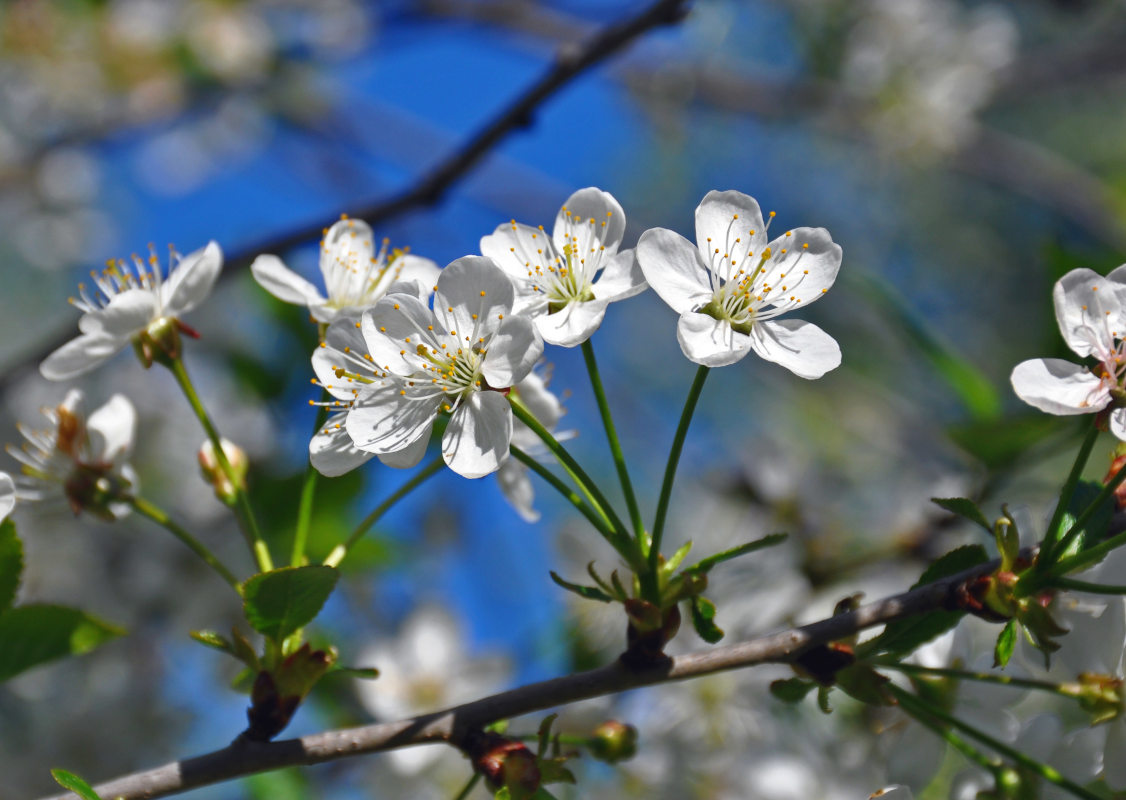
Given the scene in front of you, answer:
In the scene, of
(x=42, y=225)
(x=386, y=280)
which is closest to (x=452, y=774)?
(x=386, y=280)

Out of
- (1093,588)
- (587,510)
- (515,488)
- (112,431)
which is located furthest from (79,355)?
(1093,588)

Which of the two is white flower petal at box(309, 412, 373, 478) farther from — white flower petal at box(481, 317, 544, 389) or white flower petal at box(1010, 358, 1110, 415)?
white flower petal at box(1010, 358, 1110, 415)

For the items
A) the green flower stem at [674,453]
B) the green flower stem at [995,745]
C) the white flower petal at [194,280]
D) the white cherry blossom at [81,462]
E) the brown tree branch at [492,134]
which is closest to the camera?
the green flower stem at [674,453]

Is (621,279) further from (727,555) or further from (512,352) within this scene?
(727,555)

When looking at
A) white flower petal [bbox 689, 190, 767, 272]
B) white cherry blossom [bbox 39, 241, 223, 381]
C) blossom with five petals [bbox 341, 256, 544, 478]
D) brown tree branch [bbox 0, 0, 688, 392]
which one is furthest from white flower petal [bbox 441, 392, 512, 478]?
brown tree branch [bbox 0, 0, 688, 392]

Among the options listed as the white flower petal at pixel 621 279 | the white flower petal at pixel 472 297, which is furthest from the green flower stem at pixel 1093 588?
the white flower petal at pixel 472 297

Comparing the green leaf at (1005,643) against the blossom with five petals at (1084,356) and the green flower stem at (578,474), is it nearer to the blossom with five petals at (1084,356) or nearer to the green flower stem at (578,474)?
→ the blossom with five petals at (1084,356)

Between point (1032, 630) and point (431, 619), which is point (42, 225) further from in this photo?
point (1032, 630)
